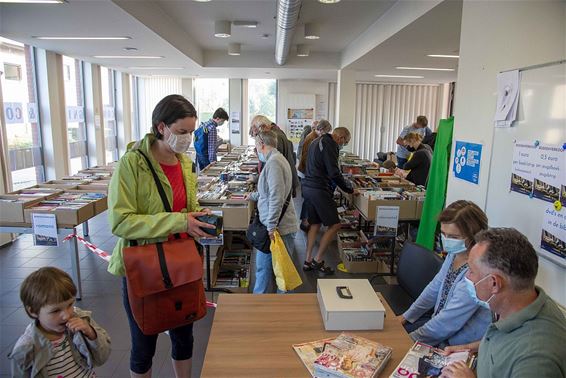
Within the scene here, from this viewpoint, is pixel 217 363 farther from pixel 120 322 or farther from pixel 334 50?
pixel 334 50

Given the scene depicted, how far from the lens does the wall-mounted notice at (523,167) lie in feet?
6.51

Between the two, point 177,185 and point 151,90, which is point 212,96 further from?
point 177,185

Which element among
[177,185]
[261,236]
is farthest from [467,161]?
[177,185]

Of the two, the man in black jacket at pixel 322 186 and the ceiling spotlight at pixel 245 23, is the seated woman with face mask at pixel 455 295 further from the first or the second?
the ceiling spotlight at pixel 245 23

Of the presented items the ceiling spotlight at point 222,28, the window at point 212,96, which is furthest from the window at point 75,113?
the window at point 212,96

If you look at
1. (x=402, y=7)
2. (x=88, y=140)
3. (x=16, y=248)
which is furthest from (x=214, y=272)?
(x=88, y=140)

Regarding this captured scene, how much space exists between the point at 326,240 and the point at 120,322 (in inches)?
84.6

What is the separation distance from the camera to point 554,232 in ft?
6.02

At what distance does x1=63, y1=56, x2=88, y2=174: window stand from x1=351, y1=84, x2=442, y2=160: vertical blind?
726 centimetres

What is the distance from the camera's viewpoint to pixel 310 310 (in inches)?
70.0

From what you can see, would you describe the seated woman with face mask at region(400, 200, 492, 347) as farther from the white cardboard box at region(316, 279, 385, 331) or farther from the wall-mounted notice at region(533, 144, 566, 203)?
the white cardboard box at region(316, 279, 385, 331)

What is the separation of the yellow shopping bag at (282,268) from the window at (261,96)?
8559mm

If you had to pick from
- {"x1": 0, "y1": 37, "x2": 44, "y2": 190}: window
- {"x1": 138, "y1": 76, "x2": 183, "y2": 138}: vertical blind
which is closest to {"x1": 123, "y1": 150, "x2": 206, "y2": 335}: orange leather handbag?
{"x1": 0, "y1": 37, "x2": 44, "y2": 190}: window

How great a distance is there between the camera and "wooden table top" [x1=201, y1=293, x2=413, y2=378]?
1.38 meters
